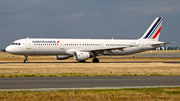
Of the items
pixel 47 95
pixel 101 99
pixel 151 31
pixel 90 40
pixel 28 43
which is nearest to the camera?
pixel 101 99

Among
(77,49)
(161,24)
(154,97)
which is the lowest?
(154,97)

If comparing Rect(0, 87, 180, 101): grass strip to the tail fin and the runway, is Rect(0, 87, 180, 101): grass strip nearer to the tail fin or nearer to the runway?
the runway

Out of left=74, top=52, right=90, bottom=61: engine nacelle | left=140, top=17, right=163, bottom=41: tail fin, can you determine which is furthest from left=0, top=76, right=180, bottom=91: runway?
left=140, top=17, right=163, bottom=41: tail fin

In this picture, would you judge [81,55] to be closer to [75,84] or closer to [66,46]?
[66,46]

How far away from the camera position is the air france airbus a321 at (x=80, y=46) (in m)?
45.1

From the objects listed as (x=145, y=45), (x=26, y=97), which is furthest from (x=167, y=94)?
(x=145, y=45)

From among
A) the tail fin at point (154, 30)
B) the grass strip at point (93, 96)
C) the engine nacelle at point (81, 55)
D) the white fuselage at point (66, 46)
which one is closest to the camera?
the grass strip at point (93, 96)

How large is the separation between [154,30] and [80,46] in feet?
54.4

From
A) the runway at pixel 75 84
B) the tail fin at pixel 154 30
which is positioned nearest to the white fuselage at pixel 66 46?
the tail fin at pixel 154 30

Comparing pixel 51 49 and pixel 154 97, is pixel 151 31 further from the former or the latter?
pixel 154 97

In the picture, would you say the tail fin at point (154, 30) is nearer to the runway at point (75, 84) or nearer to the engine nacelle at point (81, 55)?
the engine nacelle at point (81, 55)

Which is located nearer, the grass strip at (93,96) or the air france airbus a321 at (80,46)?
the grass strip at (93,96)

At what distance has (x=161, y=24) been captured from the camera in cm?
5450

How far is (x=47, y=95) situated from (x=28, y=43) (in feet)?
111
